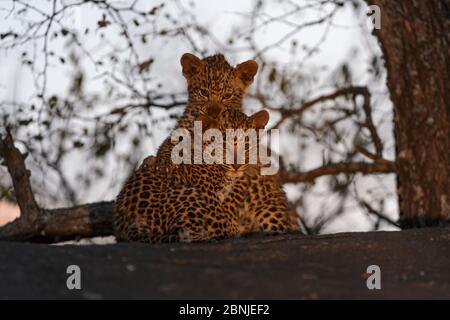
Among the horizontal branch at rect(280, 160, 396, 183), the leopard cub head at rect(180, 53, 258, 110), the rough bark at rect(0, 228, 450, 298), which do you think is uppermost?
the leopard cub head at rect(180, 53, 258, 110)

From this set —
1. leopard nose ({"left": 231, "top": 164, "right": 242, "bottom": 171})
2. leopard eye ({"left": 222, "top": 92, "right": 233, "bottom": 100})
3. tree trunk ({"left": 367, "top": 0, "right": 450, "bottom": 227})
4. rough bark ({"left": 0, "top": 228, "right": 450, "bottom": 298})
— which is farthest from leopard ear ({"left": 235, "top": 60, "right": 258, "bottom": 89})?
rough bark ({"left": 0, "top": 228, "right": 450, "bottom": 298})

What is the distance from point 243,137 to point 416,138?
295 centimetres

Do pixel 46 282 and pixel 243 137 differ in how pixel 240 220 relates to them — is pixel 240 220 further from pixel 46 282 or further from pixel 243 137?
pixel 46 282

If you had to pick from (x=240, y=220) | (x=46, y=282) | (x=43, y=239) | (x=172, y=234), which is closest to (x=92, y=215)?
(x=43, y=239)

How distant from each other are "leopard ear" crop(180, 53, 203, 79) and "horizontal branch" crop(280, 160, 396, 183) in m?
3.09

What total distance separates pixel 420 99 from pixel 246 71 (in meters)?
2.07

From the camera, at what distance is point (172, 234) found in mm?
6680

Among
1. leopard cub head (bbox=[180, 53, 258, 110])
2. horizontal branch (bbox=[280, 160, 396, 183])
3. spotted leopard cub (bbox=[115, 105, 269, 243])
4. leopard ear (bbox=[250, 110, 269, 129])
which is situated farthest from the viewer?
horizontal branch (bbox=[280, 160, 396, 183])

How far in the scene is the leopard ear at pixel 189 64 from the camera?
9078 mm

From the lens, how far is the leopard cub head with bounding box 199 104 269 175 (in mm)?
7477

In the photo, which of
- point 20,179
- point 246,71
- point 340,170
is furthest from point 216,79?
point 340,170

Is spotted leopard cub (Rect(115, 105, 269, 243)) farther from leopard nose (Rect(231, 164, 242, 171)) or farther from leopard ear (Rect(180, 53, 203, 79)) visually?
leopard ear (Rect(180, 53, 203, 79))

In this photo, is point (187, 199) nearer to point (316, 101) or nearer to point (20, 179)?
point (20, 179)

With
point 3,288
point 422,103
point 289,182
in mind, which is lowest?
point 3,288
